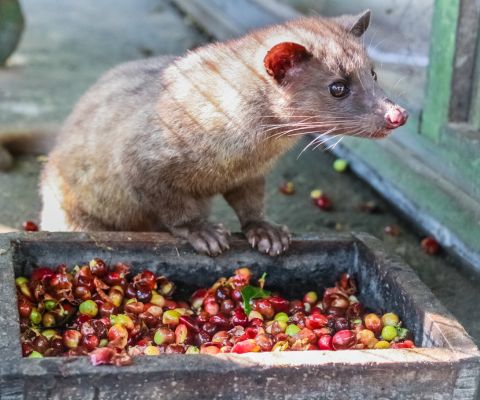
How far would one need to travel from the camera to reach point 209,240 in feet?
11.6

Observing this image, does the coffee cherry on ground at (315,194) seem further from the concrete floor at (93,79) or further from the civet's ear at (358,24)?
the civet's ear at (358,24)

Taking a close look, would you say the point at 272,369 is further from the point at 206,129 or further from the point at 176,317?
the point at 206,129

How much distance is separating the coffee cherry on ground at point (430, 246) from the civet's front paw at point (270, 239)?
1121mm

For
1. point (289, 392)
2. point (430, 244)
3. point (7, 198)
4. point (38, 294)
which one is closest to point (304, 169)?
point (430, 244)

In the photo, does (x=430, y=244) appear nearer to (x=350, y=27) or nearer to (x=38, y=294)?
(x=350, y=27)

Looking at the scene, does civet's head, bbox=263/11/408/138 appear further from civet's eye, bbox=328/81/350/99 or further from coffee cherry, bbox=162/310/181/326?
coffee cherry, bbox=162/310/181/326

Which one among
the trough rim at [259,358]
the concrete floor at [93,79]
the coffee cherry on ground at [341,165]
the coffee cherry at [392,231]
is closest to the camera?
the trough rim at [259,358]

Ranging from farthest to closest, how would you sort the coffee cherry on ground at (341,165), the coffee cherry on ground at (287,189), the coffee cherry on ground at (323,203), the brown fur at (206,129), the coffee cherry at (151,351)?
1. the coffee cherry on ground at (341,165)
2. the coffee cherry on ground at (287,189)
3. the coffee cherry on ground at (323,203)
4. the brown fur at (206,129)
5. the coffee cherry at (151,351)

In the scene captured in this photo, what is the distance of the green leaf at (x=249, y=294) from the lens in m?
3.37

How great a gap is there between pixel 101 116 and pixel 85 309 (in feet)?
3.56

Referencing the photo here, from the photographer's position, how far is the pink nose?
318 cm

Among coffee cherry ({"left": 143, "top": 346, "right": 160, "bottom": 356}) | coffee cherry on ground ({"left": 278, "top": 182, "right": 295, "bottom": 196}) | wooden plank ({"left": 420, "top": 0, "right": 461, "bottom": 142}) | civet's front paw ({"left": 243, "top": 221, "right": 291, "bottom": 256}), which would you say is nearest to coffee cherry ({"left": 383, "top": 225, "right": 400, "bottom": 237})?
wooden plank ({"left": 420, "top": 0, "right": 461, "bottom": 142})

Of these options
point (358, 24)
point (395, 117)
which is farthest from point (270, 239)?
point (358, 24)

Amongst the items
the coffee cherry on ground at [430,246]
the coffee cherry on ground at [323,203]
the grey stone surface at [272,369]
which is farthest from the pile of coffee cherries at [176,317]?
the coffee cherry on ground at [323,203]
